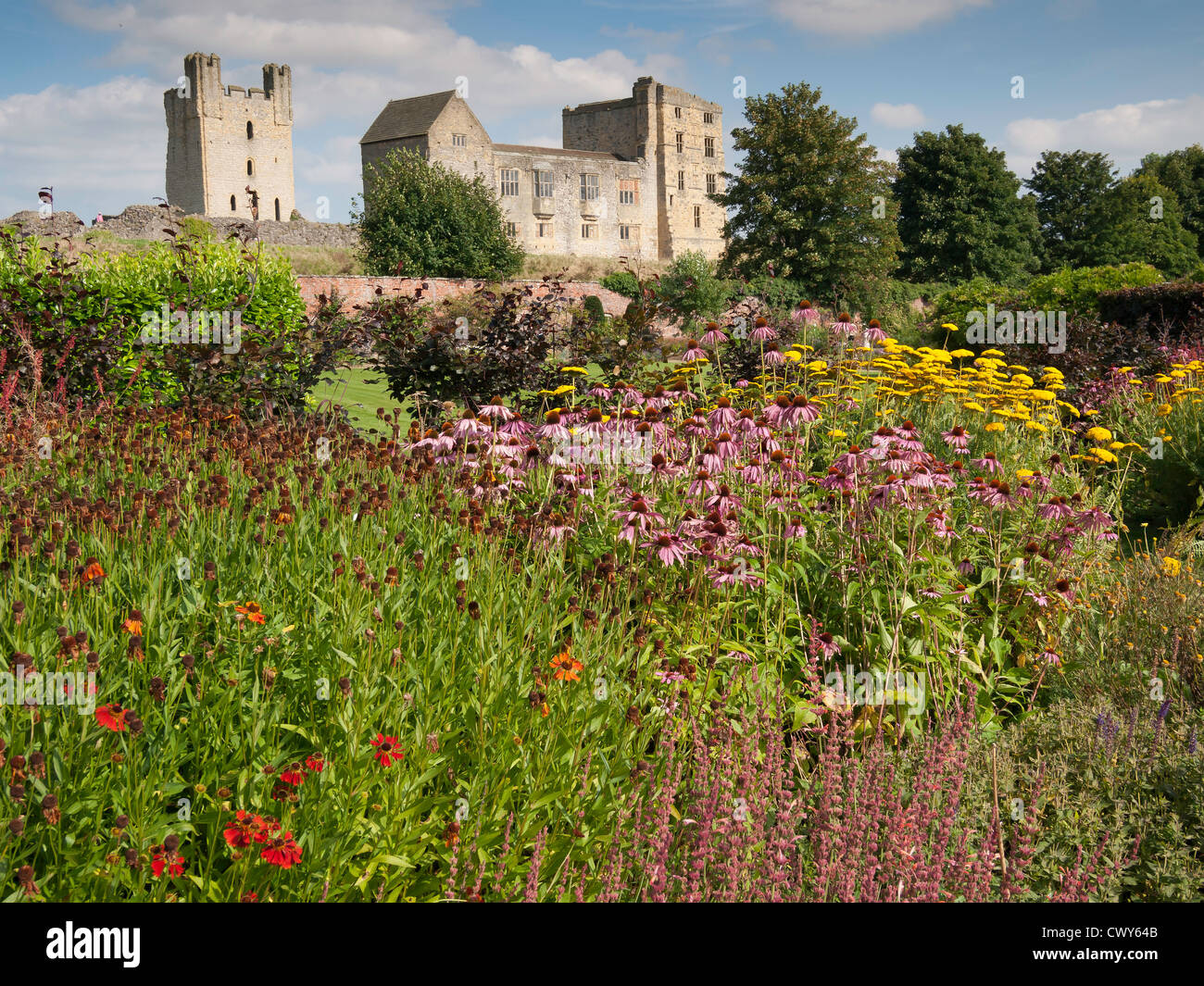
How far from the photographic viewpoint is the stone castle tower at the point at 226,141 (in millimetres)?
53469

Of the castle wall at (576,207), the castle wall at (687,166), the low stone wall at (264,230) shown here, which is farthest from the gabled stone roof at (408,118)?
the castle wall at (687,166)

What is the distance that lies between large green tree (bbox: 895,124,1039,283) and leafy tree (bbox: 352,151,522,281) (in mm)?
18433

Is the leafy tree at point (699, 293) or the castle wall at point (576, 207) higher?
the castle wall at point (576, 207)

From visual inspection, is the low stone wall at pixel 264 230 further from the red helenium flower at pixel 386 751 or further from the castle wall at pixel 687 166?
the red helenium flower at pixel 386 751

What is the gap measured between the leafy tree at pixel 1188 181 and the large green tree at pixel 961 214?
1203cm

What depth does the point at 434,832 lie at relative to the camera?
2.36 meters

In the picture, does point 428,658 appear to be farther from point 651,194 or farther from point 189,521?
point 651,194

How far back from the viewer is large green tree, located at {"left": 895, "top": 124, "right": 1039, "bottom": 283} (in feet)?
133

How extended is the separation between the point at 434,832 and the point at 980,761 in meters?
1.77

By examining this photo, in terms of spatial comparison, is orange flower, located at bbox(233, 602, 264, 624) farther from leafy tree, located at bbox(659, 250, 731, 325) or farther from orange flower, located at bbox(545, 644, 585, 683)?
leafy tree, located at bbox(659, 250, 731, 325)

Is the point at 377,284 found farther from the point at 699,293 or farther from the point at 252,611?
the point at 252,611

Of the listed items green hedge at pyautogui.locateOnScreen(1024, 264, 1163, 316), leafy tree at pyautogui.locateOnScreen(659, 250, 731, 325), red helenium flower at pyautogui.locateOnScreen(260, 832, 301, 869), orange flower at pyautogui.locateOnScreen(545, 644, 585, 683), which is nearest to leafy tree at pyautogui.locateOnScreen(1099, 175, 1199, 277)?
leafy tree at pyautogui.locateOnScreen(659, 250, 731, 325)

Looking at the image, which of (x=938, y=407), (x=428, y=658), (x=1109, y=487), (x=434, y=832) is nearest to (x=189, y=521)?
(x=428, y=658)

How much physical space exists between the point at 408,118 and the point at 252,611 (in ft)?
175
